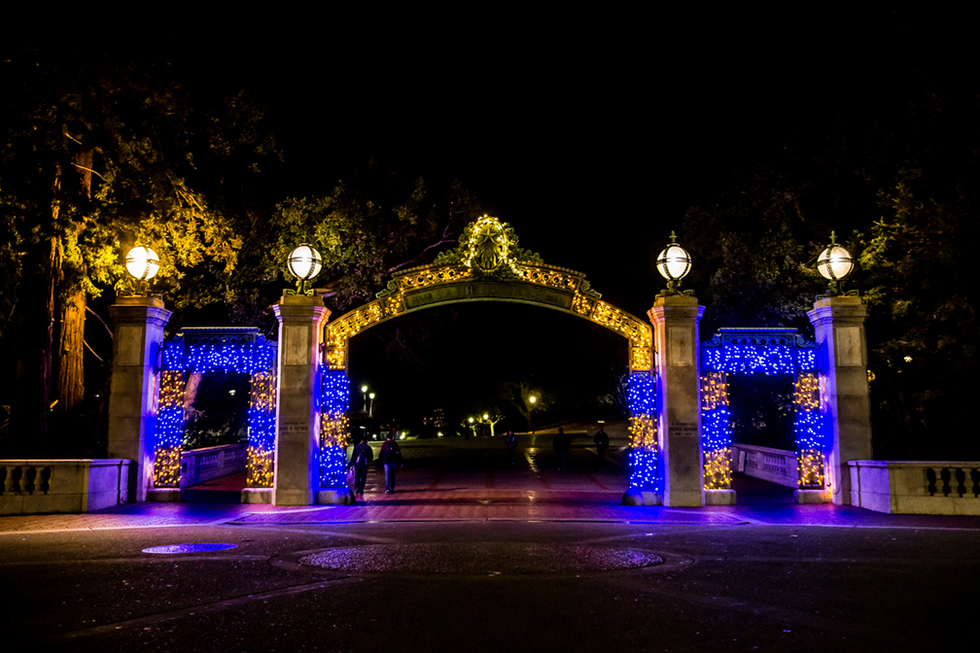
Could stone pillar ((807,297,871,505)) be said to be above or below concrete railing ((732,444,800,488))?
above

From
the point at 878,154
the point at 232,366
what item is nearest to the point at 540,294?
the point at 232,366

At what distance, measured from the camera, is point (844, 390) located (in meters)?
15.6

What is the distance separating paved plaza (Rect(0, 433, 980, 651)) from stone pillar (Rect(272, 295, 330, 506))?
4.16ft

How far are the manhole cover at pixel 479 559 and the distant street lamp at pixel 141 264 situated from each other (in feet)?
29.3

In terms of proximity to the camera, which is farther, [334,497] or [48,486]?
[334,497]

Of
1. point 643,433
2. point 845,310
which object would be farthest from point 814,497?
point 845,310

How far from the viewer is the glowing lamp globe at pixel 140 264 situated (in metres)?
15.8

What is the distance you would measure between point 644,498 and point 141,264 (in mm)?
11128

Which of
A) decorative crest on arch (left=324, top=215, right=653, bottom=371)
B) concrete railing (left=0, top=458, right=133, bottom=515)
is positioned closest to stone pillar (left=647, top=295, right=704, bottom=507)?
decorative crest on arch (left=324, top=215, right=653, bottom=371)

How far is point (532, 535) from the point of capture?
10984mm

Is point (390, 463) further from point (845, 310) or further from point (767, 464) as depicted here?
point (767, 464)

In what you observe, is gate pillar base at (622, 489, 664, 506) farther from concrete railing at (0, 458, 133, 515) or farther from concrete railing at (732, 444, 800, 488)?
concrete railing at (0, 458, 133, 515)

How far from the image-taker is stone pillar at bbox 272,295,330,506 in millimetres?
15242

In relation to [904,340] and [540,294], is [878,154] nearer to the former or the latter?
[904,340]
